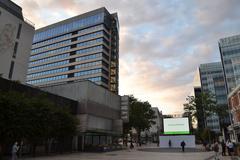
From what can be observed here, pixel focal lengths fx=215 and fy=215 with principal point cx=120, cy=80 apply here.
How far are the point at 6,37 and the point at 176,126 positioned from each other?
39636mm

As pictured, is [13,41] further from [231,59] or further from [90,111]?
[231,59]

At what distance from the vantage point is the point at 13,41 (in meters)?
42.8

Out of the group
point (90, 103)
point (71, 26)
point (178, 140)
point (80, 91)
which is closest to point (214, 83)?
point (71, 26)

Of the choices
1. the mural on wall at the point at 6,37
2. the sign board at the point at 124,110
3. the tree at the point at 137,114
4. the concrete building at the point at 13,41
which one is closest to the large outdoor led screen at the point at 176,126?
the sign board at the point at 124,110

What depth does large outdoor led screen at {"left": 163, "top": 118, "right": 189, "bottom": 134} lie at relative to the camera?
154ft

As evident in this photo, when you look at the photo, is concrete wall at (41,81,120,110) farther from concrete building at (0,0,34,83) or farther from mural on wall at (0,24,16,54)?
mural on wall at (0,24,16,54)

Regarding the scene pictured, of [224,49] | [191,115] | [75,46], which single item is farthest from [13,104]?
[224,49]

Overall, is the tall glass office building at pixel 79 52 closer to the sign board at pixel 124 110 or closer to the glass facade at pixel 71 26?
the glass facade at pixel 71 26

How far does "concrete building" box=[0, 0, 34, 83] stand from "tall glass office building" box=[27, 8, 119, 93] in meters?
41.0

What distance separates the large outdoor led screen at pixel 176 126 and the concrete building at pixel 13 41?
32462 millimetres

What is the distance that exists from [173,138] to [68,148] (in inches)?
1006

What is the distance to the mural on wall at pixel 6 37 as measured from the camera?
1589 inches

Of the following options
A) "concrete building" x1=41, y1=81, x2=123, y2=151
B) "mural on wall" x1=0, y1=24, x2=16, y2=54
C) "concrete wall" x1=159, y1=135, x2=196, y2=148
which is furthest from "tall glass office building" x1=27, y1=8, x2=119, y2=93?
"mural on wall" x1=0, y1=24, x2=16, y2=54

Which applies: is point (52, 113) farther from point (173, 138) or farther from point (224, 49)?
point (224, 49)
